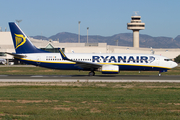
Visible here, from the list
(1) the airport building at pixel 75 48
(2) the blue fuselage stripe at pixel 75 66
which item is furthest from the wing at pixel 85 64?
(1) the airport building at pixel 75 48

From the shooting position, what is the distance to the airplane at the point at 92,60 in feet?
126

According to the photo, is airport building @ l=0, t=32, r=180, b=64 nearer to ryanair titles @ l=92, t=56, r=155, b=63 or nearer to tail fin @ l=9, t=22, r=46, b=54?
tail fin @ l=9, t=22, r=46, b=54

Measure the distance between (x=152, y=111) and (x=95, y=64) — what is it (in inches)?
952

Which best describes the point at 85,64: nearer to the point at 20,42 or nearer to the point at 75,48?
the point at 20,42

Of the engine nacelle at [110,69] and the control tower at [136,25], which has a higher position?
the control tower at [136,25]

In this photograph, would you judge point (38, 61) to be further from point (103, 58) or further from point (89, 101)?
point (89, 101)

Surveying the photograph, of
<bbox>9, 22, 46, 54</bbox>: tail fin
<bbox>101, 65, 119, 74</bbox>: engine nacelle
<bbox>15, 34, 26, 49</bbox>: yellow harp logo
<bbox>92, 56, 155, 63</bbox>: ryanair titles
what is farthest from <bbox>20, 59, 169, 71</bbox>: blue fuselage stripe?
<bbox>15, 34, 26, 49</bbox>: yellow harp logo

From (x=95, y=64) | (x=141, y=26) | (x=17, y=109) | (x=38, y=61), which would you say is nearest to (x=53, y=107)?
(x=17, y=109)

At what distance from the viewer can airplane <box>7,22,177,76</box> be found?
38.3 metres

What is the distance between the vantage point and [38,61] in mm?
39719

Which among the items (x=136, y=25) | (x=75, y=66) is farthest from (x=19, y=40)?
(x=136, y=25)

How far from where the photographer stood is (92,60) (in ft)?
129

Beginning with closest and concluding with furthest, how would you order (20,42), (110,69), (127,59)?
1. (110,69)
2. (127,59)
3. (20,42)

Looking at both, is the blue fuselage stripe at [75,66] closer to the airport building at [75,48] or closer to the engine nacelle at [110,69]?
the engine nacelle at [110,69]
